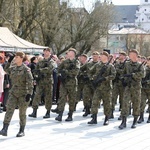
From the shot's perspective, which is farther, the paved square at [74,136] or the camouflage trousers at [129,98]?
the camouflage trousers at [129,98]

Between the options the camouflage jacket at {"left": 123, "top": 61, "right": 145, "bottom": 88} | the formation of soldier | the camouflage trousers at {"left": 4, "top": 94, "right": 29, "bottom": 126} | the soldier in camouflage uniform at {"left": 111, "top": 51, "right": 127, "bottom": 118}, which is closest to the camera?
the camouflage trousers at {"left": 4, "top": 94, "right": 29, "bottom": 126}

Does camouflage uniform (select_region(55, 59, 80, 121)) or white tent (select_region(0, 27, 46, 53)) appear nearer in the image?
camouflage uniform (select_region(55, 59, 80, 121))

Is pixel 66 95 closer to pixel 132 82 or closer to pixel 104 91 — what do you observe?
pixel 104 91

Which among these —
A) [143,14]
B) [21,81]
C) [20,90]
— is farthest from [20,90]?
[143,14]

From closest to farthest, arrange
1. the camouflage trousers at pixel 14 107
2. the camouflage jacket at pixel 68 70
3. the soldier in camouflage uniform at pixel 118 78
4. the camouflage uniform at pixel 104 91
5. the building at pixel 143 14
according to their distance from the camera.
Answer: the camouflage trousers at pixel 14 107 < the camouflage uniform at pixel 104 91 < the camouflage jacket at pixel 68 70 < the soldier in camouflage uniform at pixel 118 78 < the building at pixel 143 14

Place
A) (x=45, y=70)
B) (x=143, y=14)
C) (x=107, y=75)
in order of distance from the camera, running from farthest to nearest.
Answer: (x=143, y=14) → (x=45, y=70) → (x=107, y=75)

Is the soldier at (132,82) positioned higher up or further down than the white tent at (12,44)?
further down

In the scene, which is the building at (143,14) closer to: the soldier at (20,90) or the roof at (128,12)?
the roof at (128,12)

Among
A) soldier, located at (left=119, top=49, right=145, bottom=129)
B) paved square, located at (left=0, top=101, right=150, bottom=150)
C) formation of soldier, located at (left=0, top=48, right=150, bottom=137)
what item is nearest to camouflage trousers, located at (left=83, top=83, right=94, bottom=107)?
formation of soldier, located at (left=0, top=48, right=150, bottom=137)

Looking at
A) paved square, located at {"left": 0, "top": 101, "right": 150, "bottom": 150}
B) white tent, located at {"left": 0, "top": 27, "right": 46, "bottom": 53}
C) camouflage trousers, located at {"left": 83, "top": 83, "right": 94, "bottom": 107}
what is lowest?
paved square, located at {"left": 0, "top": 101, "right": 150, "bottom": 150}

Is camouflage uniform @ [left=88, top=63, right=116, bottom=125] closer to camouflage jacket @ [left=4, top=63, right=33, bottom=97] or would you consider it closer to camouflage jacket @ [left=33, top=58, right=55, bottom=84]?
camouflage jacket @ [left=33, top=58, right=55, bottom=84]

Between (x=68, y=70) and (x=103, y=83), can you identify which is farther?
(x=68, y=70)

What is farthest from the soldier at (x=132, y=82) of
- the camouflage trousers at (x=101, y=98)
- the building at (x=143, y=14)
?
the building at (x=143, y=14)

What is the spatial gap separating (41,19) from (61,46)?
5269 millimetres
